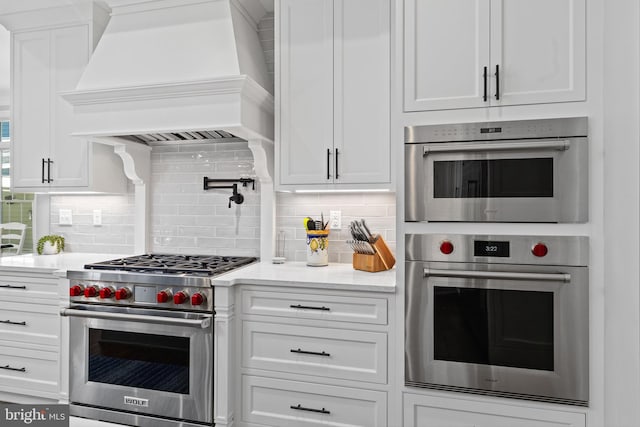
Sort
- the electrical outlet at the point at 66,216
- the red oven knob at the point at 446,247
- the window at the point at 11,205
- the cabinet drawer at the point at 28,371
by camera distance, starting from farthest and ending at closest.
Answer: the window at the point at 11,205, the electrical outlet at the point at 66,216, the cabinet drawer at the point at 28,371, the red oven knob at the point at 446,247

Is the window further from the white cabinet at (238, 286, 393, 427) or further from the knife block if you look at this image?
the knife block

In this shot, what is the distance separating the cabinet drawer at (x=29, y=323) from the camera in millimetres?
2533

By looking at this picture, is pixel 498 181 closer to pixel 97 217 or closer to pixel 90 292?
Result: pixel 90 292

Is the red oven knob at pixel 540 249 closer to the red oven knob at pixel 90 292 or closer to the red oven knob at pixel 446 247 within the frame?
the red oven knob at pixel 446 247

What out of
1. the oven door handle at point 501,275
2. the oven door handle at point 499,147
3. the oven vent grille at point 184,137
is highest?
the oven vent grille at point 184,137

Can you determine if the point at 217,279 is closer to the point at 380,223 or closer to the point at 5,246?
the point at 380,223

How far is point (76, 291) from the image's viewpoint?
2.36m

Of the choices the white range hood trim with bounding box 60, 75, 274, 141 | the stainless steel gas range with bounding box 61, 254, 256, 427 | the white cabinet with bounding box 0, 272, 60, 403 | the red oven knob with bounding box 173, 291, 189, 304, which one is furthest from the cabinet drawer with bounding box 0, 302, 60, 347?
the white range hood trim with bounding box 60, 75, 274, 141

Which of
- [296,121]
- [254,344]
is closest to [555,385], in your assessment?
[254,344]

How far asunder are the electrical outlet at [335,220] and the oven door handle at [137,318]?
3.36 feet

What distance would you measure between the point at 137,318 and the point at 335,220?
53.0 inches

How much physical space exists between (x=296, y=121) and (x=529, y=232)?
1.40 meters

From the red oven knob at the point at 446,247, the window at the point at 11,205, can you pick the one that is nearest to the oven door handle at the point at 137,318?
the red oven knob at the point at 446,247

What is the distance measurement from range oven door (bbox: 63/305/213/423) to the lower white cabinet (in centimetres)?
108
